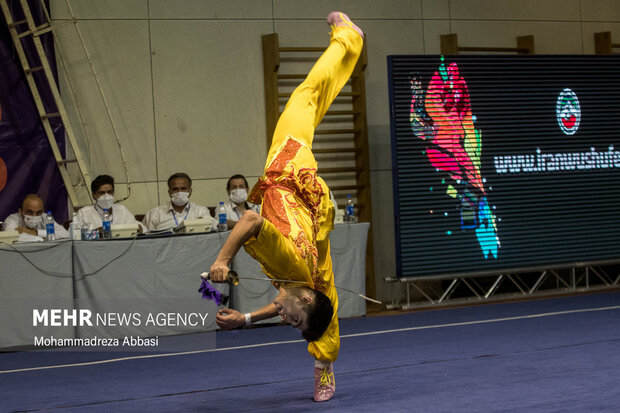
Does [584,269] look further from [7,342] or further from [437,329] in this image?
[7,342]

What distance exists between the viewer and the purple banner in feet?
22.8

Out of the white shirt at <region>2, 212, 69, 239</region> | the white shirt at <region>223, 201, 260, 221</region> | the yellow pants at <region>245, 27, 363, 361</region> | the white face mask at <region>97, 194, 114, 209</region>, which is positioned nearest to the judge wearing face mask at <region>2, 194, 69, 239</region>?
the white shirt at <region>2, 212, 69, 239</region>

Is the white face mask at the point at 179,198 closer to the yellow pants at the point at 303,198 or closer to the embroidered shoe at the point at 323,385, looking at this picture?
the yellow pants at the point at 303,198

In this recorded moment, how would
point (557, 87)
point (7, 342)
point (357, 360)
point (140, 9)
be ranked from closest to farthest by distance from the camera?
point (357, 360) < point (7, 342) < point (140, 9) < point (557, 87)

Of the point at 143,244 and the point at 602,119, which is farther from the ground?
the point at 602,119

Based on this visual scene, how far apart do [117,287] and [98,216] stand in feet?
2.42

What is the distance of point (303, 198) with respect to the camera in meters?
4.11

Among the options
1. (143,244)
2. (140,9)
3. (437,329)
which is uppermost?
(140,9)

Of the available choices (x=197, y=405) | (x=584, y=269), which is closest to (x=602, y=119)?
(x=584, y=269)

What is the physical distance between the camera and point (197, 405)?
154 inches

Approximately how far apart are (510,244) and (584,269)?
1362mm

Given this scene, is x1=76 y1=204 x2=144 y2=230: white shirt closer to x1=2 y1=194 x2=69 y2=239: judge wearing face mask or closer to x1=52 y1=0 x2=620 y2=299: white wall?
x1=2 y1=194 x2=69 y2=239: judge wearing face mask

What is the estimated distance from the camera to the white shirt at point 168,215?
6.89 meters

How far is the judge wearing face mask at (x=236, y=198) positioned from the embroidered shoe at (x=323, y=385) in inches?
126
